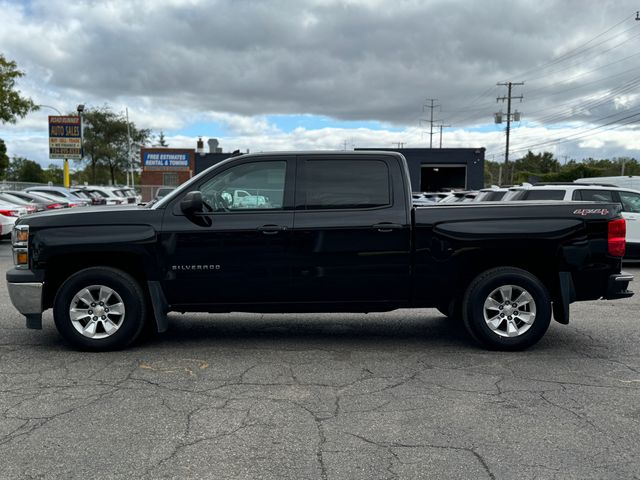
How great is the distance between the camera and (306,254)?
19.5ft

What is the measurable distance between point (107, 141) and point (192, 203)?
7245cm

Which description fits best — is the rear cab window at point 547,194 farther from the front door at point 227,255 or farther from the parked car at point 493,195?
the front door at point 227,255

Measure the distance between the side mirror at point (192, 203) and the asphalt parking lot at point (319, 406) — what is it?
1.39m

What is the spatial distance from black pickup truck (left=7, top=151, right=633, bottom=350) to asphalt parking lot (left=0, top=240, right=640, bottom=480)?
1.42 feet

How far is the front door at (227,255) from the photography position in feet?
19.4

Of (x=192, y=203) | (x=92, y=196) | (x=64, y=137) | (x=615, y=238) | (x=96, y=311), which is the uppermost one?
(x=64, y=137)

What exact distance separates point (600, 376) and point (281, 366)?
278 cm

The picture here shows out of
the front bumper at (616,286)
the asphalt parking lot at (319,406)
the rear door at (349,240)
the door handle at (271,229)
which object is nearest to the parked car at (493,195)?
the asphalt parking lot at (319,406)

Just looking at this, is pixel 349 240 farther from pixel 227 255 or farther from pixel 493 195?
pixel 493 195

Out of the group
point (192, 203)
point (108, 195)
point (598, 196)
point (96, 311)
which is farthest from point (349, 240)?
point (108, 195)

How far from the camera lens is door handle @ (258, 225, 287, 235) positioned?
5922 millimetres

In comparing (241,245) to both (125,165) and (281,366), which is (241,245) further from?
(125,165)

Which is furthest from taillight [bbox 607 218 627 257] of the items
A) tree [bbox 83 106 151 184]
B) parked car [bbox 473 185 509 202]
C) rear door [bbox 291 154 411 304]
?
tree [bbox 83 106 151 184]

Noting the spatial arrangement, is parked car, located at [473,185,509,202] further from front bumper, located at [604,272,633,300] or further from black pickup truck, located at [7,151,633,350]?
black pickup truck, located at [7,151,633,350]
